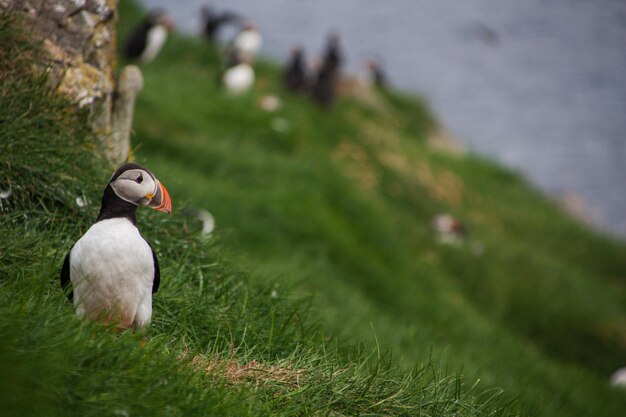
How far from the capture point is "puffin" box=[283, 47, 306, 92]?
611 inches

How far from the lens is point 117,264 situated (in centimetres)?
362

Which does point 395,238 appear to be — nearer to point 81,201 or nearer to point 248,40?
point 81,201

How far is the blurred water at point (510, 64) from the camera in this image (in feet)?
78.5

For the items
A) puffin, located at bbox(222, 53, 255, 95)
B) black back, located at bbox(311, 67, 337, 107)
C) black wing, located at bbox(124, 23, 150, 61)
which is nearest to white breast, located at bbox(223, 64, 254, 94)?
puffin, located at bbox(222, 53, 255, 95)

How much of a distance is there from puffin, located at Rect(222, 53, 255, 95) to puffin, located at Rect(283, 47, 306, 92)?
84 centimetres

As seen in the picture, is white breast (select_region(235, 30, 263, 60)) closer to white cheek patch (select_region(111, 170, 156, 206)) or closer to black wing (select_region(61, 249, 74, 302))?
white cheek patch (select_region(111, 170, 156, 206))

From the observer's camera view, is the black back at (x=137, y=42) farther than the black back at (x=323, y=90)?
No

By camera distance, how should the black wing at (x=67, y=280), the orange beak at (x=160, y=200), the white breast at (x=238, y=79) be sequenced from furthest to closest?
the white breast at (x=238, y=79) → the orange beak at (x=160, y=200) → the black wing at (x=67, y=280)

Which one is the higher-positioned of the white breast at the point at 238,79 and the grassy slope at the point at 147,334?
the grassy slope at the point at 147,334

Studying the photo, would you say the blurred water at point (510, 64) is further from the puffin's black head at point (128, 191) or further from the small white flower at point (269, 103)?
the puffin's black head at point (128, 191)

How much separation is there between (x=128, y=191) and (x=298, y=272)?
521cm

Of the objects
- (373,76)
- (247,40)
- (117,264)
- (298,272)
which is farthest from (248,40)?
(117,264)

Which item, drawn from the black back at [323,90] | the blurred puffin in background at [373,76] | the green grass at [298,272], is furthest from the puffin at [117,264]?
the blurred puffin in background at [373,76]

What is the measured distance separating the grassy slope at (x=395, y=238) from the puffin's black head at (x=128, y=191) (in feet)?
7.92
